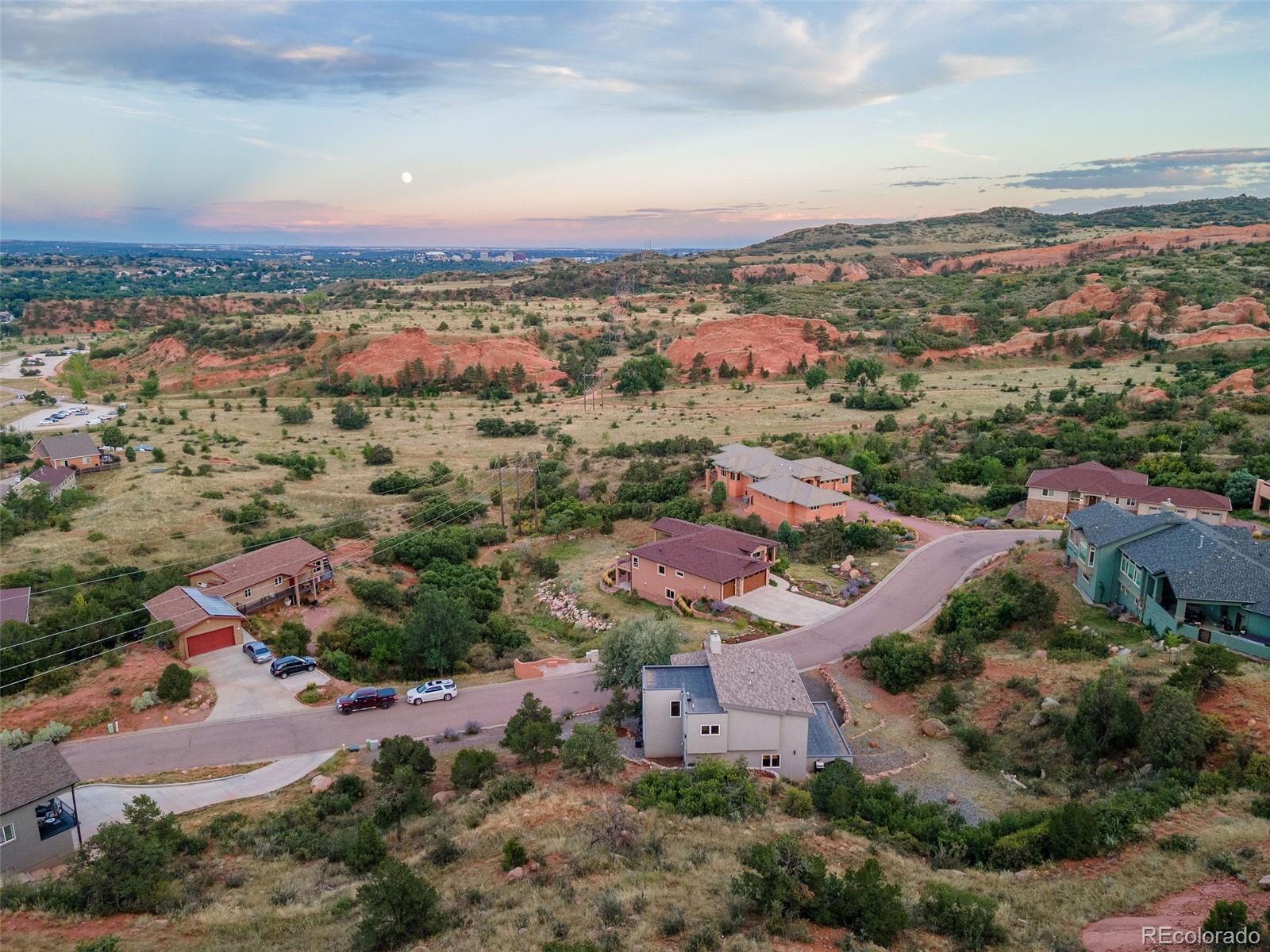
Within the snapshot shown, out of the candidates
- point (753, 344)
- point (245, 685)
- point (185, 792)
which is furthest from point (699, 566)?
point (753, 344)

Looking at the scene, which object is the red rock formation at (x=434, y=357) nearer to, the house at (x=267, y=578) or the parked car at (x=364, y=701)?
the house at (x=267, y=578)

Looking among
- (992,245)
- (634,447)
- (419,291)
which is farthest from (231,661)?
(992,245)

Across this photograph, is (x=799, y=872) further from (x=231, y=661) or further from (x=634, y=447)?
(x=634, y=447)

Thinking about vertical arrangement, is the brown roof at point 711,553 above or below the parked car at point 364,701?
above

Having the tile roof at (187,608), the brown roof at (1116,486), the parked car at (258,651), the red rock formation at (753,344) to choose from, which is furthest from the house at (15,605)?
the red rock formation at (753,344)

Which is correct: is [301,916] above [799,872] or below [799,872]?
below

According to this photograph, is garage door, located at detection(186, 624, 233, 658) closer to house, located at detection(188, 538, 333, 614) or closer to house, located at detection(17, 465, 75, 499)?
house, located at detection(188, 538, 333, 614)
